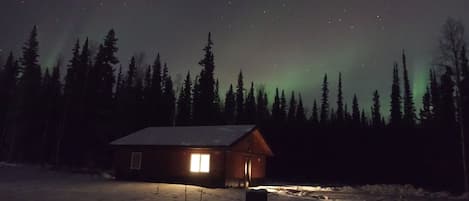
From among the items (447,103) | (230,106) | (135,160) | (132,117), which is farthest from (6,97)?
(447,103)

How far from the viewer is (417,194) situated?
87.7 feet

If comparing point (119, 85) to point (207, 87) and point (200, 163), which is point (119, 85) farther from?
point (200, 163)

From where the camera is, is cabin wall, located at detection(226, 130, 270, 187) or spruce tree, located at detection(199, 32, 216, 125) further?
spruce tree, located at detection(199, 32, 216, 125)

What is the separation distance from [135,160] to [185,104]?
1436 inches

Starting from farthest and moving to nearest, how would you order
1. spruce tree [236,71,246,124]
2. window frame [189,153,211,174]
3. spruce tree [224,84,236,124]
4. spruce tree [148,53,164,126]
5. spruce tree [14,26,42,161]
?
spruce tree [224,84,236,124], spruce tree [236,71,246,124], spruce tree [148,53,164,126], spruce tree [14,26,42,161], window frame [189,153,211,174]

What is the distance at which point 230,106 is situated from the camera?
8662cm

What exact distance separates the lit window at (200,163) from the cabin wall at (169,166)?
288 millimetres

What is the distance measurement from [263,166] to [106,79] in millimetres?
27325

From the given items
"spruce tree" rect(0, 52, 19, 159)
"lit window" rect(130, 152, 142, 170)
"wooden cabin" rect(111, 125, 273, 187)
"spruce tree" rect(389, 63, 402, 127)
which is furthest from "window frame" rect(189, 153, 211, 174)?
"spruce tree" rect(389, 63, 402, 127)

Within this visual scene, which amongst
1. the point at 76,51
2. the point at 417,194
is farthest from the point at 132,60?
the point at 417,194

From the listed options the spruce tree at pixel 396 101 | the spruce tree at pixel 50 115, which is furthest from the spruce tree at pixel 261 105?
the spruce tree at pixel 50 115

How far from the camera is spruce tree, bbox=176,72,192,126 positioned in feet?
212

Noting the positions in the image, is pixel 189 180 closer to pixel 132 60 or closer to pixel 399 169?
pixel 399 169

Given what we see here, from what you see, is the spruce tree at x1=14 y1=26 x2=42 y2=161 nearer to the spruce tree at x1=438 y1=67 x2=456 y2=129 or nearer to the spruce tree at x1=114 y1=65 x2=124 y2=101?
the spruce tree at x1=114 y1=65 x2=124 y2=101
